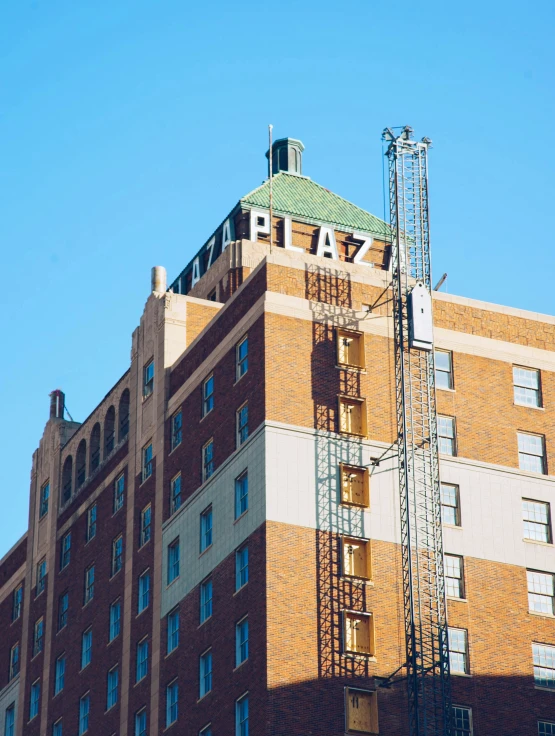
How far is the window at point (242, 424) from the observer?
99.4m

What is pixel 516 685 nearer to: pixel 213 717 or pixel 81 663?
pixel 213 717

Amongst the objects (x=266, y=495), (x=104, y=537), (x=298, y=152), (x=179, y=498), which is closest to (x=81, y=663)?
(x=104, y=537)

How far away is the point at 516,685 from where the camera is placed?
96.1 metres

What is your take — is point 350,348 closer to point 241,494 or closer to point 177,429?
point 241,494

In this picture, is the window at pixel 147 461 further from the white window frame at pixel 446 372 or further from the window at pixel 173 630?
the white window frame at pixel 446 372

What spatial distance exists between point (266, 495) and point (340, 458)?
5207 mm

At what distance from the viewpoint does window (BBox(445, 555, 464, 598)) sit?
97.6 metres

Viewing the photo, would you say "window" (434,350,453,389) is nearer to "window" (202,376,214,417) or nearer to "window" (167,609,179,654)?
"window" (202,376,214,417)

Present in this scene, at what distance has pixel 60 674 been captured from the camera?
4692 inches

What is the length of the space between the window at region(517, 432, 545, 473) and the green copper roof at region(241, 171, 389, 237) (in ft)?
95.8

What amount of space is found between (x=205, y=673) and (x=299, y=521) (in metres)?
9.53

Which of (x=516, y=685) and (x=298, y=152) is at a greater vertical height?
(x=298, y=152)

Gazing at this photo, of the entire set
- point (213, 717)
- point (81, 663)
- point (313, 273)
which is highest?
point (313, 273)

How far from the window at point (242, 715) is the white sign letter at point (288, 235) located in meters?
40.4
